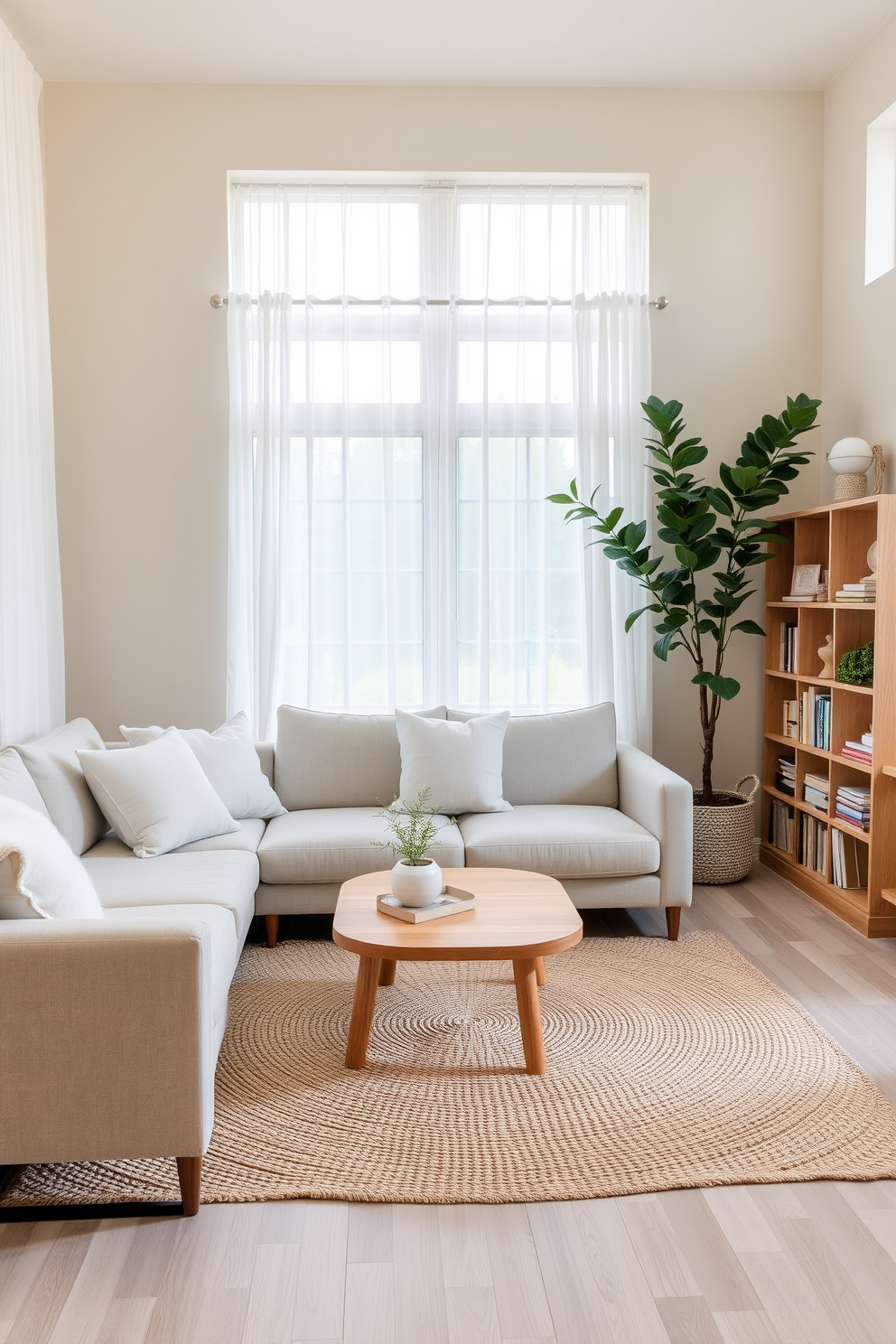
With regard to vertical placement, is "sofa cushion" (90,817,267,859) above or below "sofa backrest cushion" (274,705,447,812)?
below

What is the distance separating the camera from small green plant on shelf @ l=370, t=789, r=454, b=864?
2691 mm

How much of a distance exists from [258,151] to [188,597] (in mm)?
1986

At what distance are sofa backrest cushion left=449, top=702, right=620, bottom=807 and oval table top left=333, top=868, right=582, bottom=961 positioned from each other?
39.3 inches

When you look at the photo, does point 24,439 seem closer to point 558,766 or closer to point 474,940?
point 558,766

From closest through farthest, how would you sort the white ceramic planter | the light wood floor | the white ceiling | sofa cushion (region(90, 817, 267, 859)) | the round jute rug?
the light wood floor, the round jute rug, the white ceramic planter, sofa cushion (region(90, 817, 267, 859)), the white ceiling

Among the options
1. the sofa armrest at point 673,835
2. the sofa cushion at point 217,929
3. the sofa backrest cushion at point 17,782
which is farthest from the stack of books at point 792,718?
the sofa backrest cushion at point 17,782

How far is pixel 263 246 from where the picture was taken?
4309 millimetres

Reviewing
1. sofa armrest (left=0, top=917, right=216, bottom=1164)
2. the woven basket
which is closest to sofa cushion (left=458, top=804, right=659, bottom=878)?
the woven basket

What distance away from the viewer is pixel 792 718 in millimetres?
4266

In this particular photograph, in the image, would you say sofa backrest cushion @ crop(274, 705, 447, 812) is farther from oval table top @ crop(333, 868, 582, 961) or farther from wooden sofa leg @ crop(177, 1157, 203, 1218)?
wooden sofa leg @ crop(177, 1157, 203, 1218)

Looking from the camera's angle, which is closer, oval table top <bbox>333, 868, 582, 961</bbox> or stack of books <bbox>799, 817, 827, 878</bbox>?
oval table top <bbox>333, 868, 582, 961</bbox>

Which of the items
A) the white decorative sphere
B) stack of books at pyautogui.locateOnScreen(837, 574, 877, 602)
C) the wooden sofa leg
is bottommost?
A: the wooden sofa leg

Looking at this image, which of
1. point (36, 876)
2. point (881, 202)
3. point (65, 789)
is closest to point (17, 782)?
point (65, 789)

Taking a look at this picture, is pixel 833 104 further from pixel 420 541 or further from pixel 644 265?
pixel 420 541
